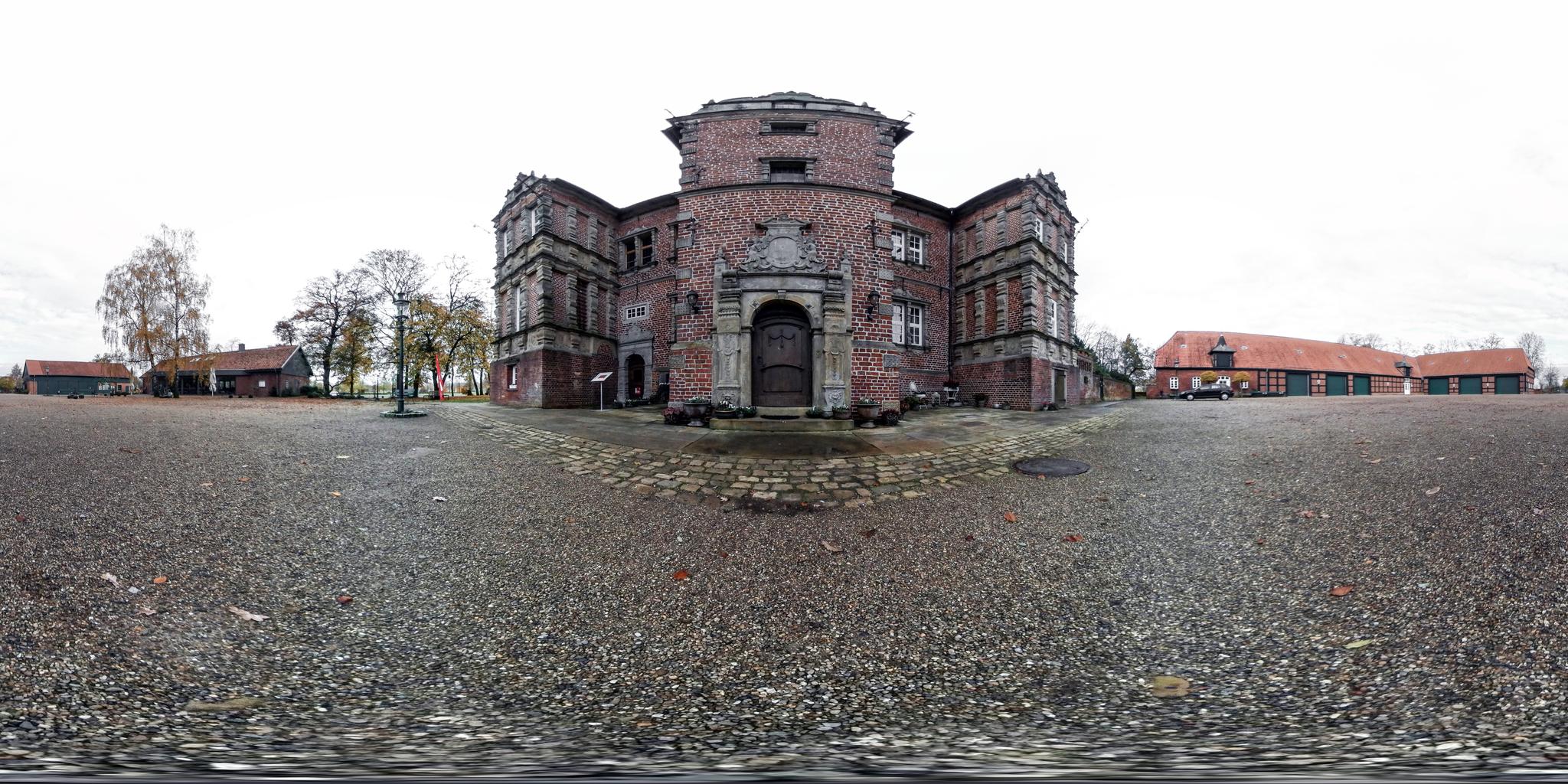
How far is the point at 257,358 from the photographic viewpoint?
44.2m

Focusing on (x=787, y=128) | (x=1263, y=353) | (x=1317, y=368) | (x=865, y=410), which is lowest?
(x=865, y=410)

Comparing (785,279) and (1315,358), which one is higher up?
(1315,358)

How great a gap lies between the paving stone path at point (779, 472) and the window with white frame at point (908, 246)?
41.7 feet

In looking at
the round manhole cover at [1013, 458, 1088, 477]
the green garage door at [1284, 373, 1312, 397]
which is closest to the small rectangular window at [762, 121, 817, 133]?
the round manhole cover at [1013, 458, 1088, 477]

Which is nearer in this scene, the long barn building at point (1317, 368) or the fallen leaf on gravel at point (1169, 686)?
the fallen leaf on gravel at point (1169, 686)

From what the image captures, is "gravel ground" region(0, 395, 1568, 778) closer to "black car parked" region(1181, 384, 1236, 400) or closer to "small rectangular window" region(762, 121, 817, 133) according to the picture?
"small rectangular window" region(762, 121, 817, 133)

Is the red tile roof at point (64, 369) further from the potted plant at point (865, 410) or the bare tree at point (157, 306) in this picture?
the potted plant at point (865, 410)

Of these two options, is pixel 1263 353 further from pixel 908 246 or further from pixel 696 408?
pixel 696 408

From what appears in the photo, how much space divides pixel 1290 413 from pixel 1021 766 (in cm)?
1426

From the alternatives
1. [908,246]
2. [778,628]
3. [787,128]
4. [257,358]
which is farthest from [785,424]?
[257,358]

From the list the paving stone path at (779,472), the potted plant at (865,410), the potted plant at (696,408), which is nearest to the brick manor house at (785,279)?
the potted plant at (696,408)

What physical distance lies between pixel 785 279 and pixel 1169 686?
1007cm

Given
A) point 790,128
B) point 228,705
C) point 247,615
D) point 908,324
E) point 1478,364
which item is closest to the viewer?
point 228,705

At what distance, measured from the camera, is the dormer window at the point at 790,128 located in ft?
41.3
